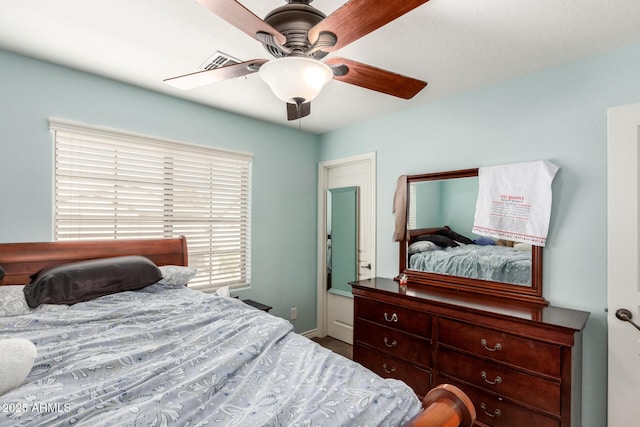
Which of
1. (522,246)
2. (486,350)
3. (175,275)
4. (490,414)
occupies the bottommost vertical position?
(490,414)

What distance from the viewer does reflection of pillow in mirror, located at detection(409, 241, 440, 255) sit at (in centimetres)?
277

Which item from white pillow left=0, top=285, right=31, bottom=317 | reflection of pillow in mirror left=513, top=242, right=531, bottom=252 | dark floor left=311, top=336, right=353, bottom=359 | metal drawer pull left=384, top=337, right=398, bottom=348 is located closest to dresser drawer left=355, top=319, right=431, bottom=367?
metal drawer pull left=384, top=337, right=398, bottom=348

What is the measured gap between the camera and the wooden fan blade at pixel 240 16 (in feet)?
3.37

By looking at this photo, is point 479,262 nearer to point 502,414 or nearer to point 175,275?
point 502,414

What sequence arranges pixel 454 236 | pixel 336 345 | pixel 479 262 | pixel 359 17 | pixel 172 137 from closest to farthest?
pixel 359 17, pixel 479 262, pixel 454 236, pixel 172 137, pixel 336 345

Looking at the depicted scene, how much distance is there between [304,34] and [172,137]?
1.92 metres

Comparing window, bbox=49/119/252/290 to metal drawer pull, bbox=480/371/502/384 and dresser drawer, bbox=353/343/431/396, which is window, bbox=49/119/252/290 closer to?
dresser drawer, bbox=353/343/431/396

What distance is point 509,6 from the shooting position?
5.03 ft

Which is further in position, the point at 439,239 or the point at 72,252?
the point at 439,239

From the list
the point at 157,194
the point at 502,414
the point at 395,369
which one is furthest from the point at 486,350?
the point at 157,194

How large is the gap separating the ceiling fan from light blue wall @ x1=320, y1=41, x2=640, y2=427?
138 centimetres

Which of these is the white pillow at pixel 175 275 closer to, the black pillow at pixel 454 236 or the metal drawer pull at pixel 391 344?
the metal drawer pull at pixel 391 344

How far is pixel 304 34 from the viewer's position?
127 cm

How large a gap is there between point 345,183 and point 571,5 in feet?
8.01
